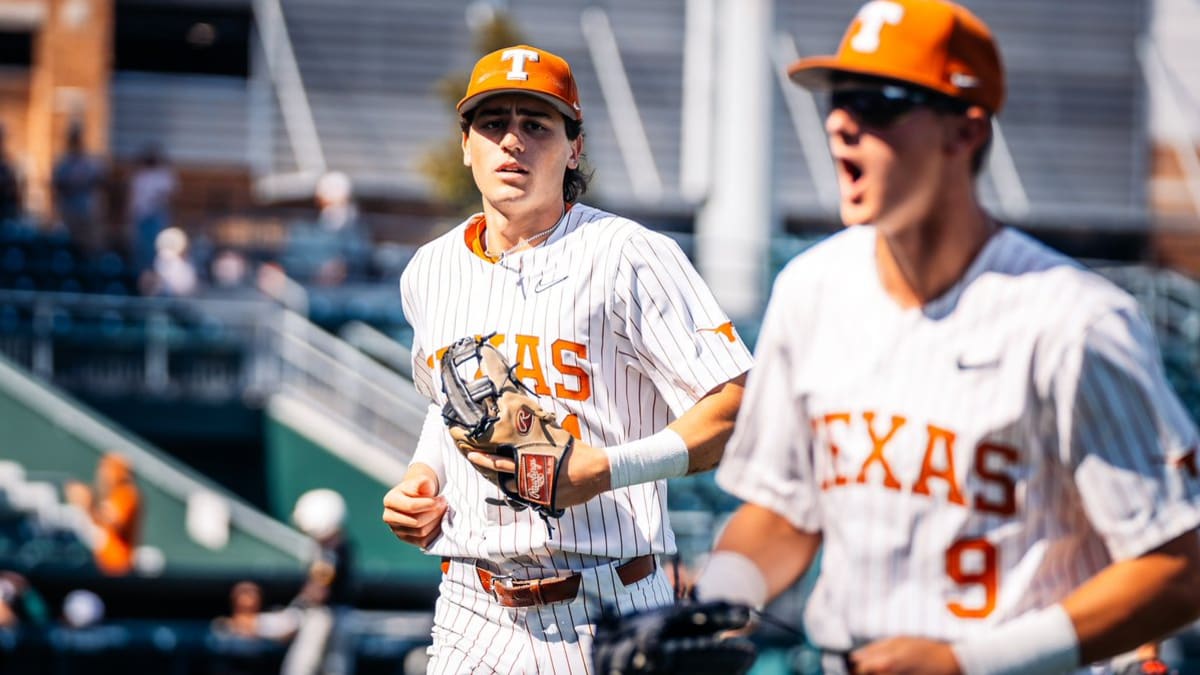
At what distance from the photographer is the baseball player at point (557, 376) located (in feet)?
14.8

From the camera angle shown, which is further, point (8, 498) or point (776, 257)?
point (776, 257)

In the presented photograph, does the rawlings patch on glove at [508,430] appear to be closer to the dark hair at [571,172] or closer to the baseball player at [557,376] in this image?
the baseball player at [557,376]

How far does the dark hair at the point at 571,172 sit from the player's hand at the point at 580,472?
0.96m

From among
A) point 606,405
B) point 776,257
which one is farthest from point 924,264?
point 776,257

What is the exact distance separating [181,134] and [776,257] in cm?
939

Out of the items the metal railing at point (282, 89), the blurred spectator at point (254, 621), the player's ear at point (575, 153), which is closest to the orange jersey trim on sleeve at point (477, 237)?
the player's ear at point (575, 153)

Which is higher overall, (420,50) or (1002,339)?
(420,50)

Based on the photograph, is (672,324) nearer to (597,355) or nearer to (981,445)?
(597,355)

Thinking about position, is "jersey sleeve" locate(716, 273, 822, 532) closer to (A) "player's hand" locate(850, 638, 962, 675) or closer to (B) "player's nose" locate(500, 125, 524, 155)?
(A) "player's hand" locate(850, 638, 962, 675)

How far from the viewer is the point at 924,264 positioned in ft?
10.5

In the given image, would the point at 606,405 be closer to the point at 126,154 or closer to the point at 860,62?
the point at 860,62

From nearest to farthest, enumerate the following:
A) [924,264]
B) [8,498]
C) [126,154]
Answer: [924,264] → [8,498] → [126,154]

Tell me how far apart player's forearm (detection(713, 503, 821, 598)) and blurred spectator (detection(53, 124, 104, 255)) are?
14535 millimetres

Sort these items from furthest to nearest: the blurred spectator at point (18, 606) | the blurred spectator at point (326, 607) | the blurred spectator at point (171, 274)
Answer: the blurred spectator at point (171, 274), the blurred spectator at point (18, 606), the blurred spectator at point (326, 607)
